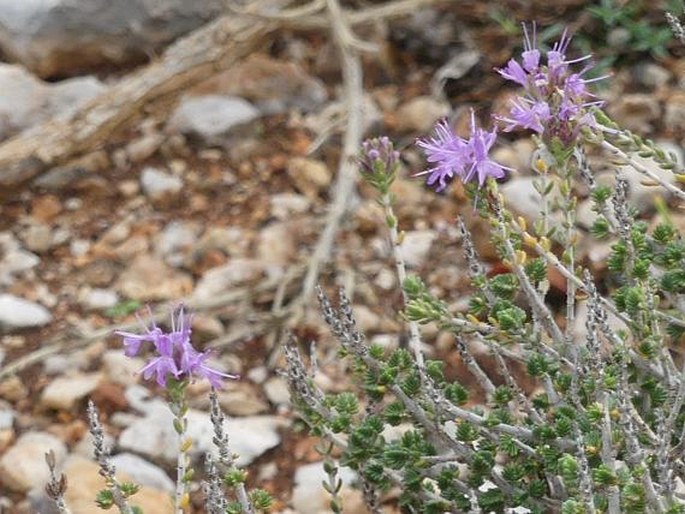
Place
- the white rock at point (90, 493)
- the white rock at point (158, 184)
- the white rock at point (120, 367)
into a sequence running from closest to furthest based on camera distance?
the white rock at point (90, 493) → the white rock at point (120, 367) → the white rock at point (158, 184)

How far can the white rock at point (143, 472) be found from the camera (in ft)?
9.12

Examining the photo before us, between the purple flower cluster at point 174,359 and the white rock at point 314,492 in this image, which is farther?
the white rock at point 314,492

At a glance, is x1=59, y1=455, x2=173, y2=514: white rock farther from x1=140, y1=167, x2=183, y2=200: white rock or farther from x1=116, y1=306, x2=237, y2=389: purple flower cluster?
x1=140, y1=167, x2=183, y2=200: white rock

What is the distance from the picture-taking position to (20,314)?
3.35 meters

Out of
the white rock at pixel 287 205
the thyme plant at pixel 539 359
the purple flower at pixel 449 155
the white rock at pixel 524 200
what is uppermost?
the purple flower at pixel 449 155

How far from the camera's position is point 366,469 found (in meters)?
1.97

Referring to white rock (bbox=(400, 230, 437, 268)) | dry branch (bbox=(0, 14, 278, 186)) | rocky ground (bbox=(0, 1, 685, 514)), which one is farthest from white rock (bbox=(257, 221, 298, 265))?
dry branch (bbox=(0, 14, 278, 186))

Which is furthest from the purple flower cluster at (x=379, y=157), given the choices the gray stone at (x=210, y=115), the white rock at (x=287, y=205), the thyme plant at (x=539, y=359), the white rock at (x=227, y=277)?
the gray stone at (x=210, y=115)

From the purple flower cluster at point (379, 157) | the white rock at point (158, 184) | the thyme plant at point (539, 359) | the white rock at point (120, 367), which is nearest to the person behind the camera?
the thyme plant at point (539, 359)

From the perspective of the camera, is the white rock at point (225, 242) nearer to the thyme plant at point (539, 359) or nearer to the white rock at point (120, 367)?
the white rock at point (120, 367)

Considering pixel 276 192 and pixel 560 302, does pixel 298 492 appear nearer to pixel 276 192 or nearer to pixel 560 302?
pixel 560 302

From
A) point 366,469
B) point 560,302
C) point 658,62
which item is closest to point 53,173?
point 560,302

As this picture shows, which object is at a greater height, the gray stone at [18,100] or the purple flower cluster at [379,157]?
the purple flower cluster at [379,157]

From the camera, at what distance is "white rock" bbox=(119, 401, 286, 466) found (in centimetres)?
286
